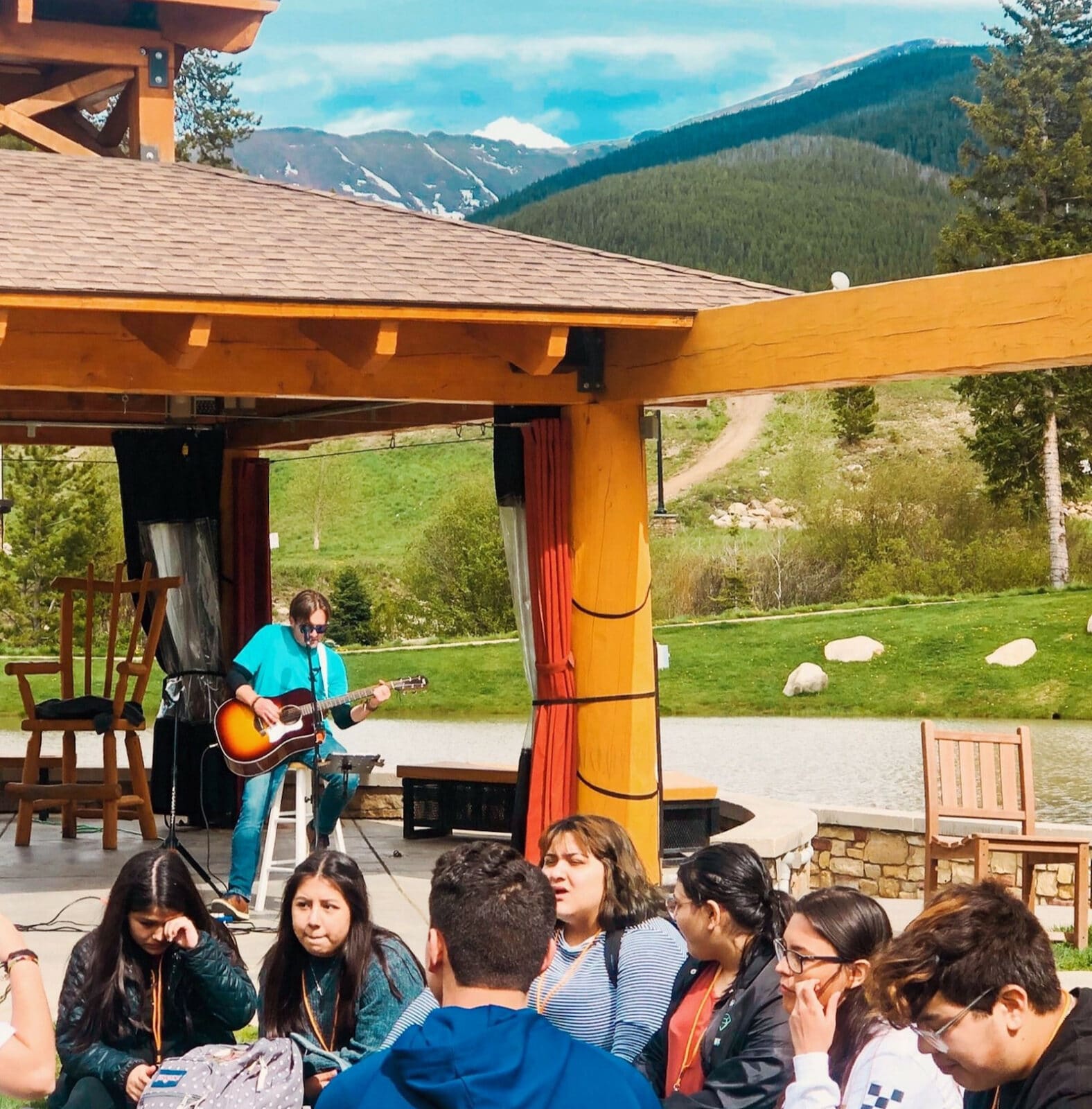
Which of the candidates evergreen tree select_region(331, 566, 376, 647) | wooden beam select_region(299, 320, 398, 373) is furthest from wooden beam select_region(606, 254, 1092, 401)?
evergreen tree select_region(331, 566, 376, 647)

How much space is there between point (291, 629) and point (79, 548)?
22.4m

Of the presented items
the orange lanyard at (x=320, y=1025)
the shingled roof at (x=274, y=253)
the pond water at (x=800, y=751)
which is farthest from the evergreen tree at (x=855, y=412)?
the orange lanyard at (x=320, y=1025)

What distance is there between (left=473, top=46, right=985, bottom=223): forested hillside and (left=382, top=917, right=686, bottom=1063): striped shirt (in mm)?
75004

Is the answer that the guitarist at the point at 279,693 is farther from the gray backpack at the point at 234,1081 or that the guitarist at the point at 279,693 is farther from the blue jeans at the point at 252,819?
the gray backpack at the point at 234,1081

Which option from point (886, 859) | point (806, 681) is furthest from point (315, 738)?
point (806, 681)

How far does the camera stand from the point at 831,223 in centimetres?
6531

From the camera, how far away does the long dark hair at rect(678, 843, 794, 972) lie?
3.19m

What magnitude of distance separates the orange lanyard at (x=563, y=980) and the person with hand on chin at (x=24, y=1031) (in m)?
1.44

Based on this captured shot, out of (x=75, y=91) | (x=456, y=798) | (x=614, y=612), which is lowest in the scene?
(x=456, y=798)

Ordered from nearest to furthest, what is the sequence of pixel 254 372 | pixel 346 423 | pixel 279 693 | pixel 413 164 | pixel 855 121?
pixel 254 372 < pixel 279 693 < pixel 346 423 < pixel 855 121 < pixel 413 164

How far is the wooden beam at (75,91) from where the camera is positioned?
8906mm

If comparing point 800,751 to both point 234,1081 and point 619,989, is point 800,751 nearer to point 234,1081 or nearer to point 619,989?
point 619,989

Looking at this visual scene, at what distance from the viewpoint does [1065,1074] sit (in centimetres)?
205

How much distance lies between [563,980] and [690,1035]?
17.5 inches
